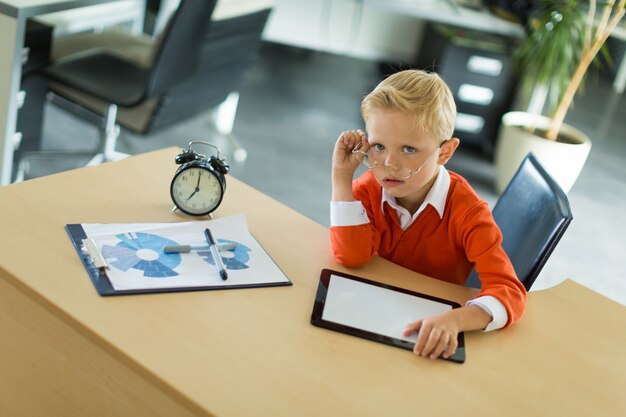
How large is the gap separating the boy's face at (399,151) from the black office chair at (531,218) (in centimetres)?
28

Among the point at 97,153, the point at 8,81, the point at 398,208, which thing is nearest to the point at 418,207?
the point at 398,208

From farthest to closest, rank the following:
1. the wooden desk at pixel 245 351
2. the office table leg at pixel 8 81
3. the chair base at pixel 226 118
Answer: the chair base at pixel 226 118
the office table leg at pixel 8 81
the wooden desk at pixel 245 351

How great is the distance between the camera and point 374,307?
4.34 feet

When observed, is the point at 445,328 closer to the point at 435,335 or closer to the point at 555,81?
the point at 435,335

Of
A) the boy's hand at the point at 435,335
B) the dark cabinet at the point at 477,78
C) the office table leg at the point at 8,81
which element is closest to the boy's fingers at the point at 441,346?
the boy's hand at the point at 435,335

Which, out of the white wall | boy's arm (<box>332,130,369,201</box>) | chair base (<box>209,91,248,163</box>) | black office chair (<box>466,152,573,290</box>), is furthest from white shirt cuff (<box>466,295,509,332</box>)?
the white wall

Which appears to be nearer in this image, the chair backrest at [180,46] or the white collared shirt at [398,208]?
the white collared shirt at [398,208]

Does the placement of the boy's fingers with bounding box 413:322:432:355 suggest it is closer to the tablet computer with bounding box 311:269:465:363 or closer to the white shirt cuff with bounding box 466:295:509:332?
the tablet computer with bounding box 311:269:465:363

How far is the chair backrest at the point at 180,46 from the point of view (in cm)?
246

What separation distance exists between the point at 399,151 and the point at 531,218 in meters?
0.41

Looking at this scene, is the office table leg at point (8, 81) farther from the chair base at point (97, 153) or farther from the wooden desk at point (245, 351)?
the wooden desk at point (245, 351)

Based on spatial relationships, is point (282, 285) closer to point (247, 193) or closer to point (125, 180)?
point (247, 193)

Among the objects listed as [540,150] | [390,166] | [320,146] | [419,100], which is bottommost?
[320,146]

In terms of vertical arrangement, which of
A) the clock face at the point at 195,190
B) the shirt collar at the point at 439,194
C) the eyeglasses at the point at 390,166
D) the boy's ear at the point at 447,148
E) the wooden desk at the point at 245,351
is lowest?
the wooden desk at the point at 245,351
